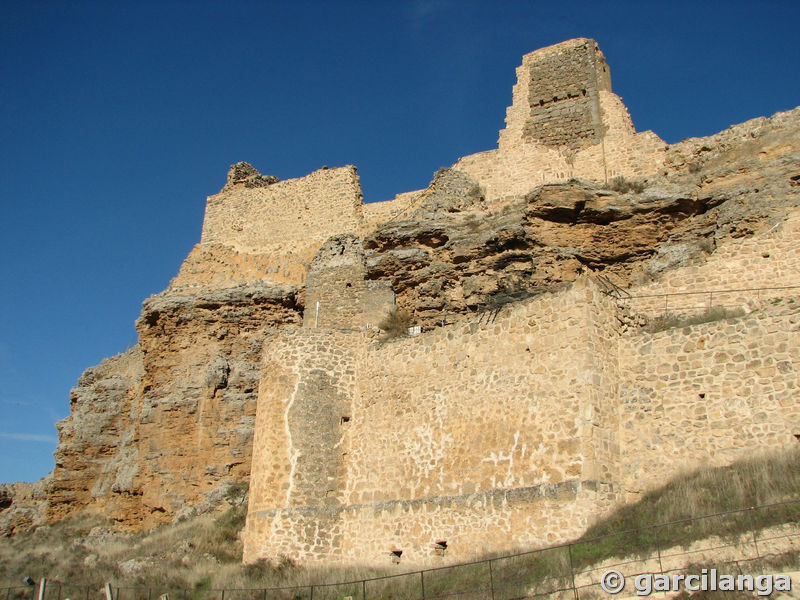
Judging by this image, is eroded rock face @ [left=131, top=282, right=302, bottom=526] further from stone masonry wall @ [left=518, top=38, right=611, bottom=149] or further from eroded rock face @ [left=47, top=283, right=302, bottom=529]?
stone masonry wall @ [left=518, top=38, right=611, bottom=149]

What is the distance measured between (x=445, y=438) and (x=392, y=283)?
17.6 ft

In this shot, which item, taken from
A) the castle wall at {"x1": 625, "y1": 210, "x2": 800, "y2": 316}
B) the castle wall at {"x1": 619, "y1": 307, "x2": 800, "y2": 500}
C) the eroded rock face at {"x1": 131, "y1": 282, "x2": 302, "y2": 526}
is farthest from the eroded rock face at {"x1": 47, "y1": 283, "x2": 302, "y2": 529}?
the castle wall at {"x1": 619, "y1": 307, "x2": 800, "y2": 500}

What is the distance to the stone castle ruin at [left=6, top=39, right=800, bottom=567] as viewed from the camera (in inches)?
448

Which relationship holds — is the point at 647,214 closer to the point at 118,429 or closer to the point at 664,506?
the point at 664,506

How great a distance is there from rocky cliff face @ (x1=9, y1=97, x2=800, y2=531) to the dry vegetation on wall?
0.97 meters

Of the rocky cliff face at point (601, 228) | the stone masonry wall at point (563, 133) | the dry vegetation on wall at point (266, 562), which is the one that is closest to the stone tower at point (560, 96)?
the stone masonry wall at point (563, 133)

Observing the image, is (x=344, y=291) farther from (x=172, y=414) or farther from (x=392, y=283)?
(x=172, y=414)

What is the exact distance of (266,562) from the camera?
1369 centimetres

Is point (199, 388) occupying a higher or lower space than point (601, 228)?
lower

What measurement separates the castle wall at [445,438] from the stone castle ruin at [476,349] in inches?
1.6

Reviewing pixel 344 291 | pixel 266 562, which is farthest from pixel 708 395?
pixel 344 291

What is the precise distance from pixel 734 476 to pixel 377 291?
375 inches

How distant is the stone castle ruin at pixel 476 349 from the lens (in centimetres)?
1138

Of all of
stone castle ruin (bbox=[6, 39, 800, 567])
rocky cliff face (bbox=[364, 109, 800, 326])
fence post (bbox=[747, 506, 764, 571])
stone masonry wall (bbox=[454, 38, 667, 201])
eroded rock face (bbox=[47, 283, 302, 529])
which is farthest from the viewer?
eroded rock face (bbox=[47, 283, 302, 529])
